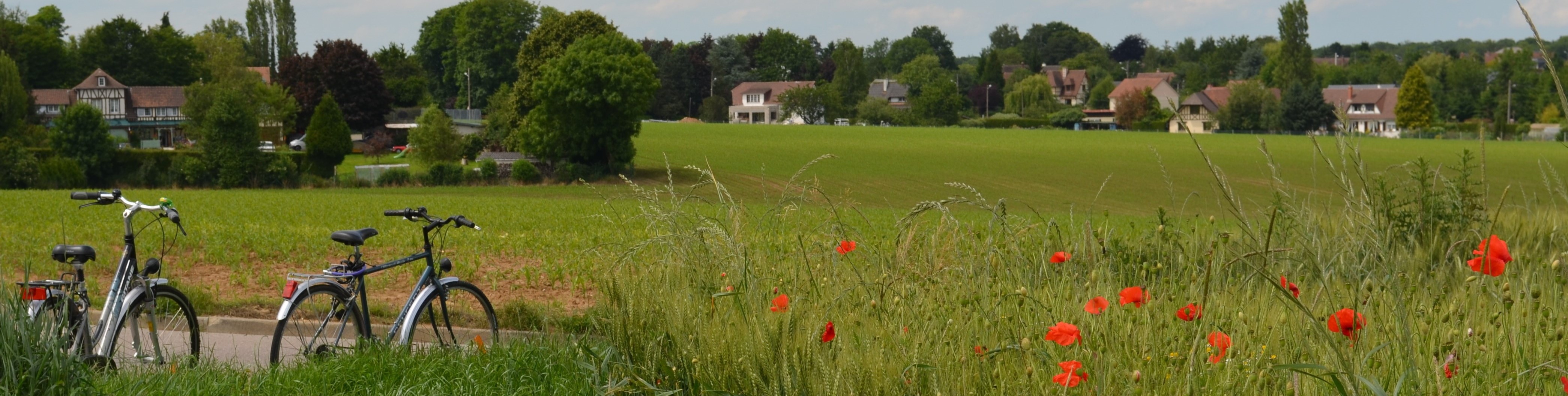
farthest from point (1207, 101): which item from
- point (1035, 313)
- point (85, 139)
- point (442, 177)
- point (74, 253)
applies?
point (74, 253)

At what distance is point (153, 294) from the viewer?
629cm

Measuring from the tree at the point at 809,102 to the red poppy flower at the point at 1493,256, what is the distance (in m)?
102

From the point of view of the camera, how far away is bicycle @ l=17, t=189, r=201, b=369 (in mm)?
5734

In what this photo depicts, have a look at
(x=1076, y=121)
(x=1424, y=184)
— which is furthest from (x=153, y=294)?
(x=1076, y=121)

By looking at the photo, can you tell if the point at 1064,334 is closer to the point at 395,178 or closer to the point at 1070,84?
the point at 395,178

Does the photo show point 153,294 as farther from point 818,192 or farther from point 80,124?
point 80,124

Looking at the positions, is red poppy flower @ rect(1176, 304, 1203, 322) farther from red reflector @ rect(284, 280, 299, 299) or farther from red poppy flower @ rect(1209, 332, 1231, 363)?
red reflector @ rect(284, 280, 299, 299)

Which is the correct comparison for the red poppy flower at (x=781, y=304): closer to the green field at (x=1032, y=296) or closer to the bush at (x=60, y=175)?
the green field at (x=1032, y=296)

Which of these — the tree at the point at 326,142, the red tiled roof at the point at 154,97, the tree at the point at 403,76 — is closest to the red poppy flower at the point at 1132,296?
the tree at the point at 326,142

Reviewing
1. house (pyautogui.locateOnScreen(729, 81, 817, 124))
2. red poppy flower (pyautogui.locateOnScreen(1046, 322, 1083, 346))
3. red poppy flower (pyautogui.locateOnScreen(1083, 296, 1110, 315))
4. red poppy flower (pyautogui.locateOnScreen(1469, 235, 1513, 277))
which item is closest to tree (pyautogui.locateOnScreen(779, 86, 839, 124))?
house (pyautogui.locateOnScreen(729, 81, 817, 124))

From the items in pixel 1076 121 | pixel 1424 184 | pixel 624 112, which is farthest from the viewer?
pixel 1076 121

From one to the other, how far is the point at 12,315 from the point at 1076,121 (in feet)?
346

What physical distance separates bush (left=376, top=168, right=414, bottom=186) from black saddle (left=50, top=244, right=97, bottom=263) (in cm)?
3963

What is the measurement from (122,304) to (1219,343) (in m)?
5.25
